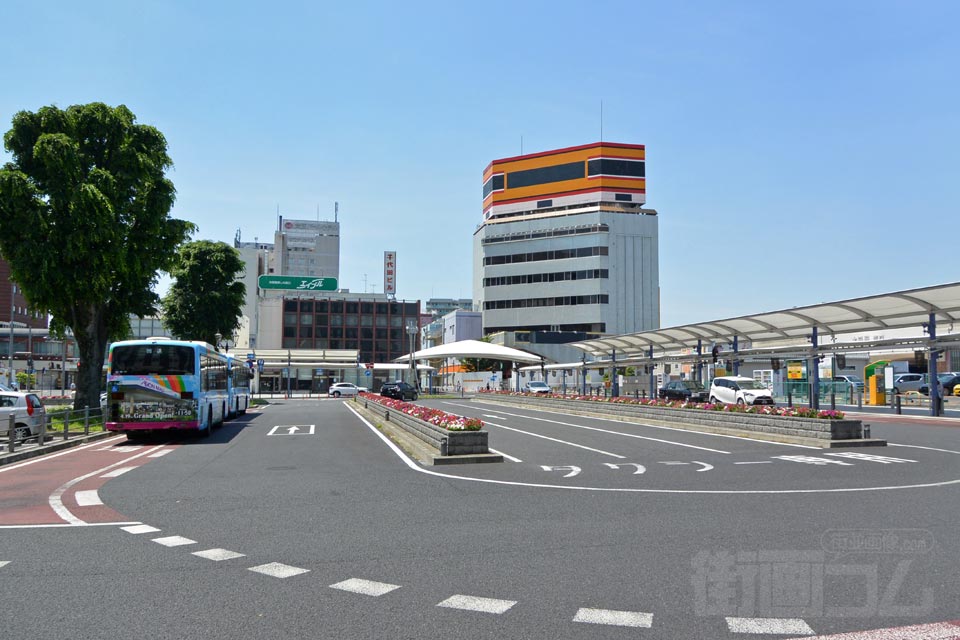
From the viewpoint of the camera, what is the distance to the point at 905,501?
9.92 meters

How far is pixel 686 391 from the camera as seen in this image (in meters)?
41.6

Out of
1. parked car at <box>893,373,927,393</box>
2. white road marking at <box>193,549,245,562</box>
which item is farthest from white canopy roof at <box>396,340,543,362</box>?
white road marking at <box>193,549,245,562</box>

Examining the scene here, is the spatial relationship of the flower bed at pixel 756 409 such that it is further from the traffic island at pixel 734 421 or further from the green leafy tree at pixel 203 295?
the green leafy tree at pixel 203 295

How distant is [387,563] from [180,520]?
367cm

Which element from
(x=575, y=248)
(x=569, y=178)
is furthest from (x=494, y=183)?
(x=575, y=248)

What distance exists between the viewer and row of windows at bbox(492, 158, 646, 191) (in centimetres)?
10012

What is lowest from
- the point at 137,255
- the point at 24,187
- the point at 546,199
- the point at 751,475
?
the point at 751,475

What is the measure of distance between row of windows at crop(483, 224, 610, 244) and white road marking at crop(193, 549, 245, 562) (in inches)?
3637

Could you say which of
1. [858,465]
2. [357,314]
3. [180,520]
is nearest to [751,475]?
[858,465]

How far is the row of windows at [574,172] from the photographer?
328 ft

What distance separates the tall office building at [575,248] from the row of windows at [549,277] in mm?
131

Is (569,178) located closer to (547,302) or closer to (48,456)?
(547,302)

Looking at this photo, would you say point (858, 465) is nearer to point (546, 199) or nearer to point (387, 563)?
point (387, 563)

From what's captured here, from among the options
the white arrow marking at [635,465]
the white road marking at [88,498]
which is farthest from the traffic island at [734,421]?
the white road marking at [88,498]
